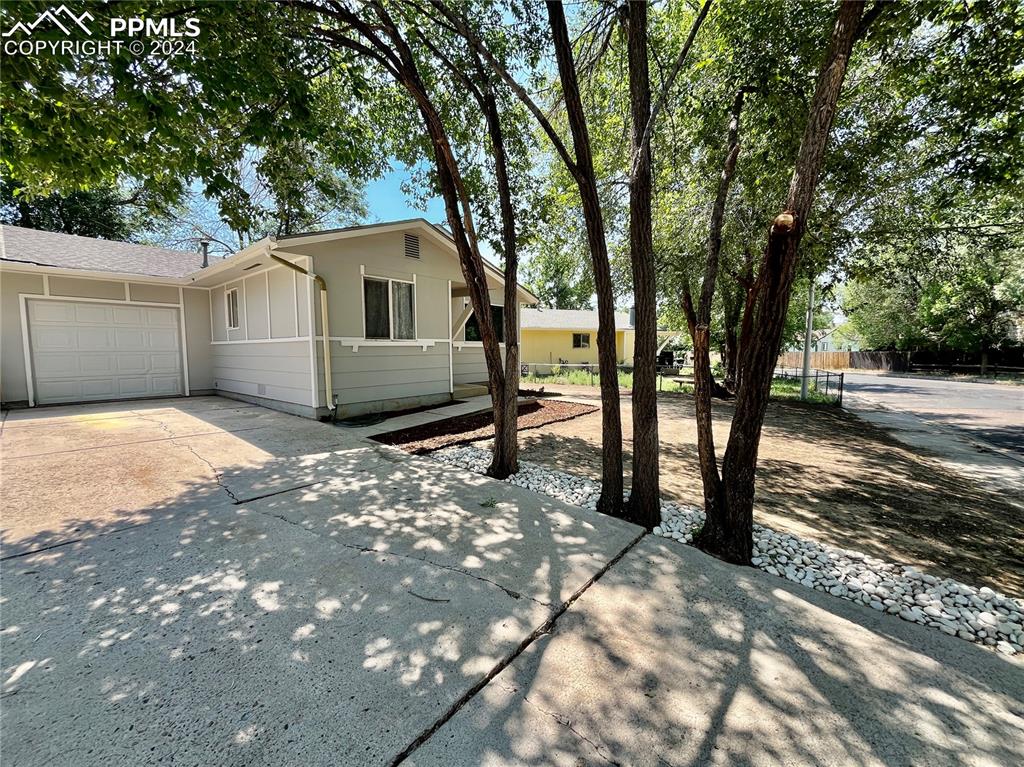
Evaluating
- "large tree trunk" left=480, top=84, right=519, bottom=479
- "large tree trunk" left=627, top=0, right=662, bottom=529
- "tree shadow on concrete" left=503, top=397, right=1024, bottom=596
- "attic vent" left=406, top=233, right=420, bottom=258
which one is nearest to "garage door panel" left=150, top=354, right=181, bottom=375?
"attic vent" left=406, top=233, right=420, bottom=258

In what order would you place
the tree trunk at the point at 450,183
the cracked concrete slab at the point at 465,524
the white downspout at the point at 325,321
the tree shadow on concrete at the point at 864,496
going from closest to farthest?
1. the cracked concrete slab at the point at 465,524
2. the tree shadow on concrete at the point at 864,496
3. the tree trunk at the point at 450,183
4. the white downspout at the point at 325,321

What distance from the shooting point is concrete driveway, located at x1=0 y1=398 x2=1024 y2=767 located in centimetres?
155

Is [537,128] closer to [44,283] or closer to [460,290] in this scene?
[460,290]

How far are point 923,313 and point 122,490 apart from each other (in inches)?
1469

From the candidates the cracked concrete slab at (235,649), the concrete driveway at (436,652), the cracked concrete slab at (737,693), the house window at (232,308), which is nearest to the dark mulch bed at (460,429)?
the concrete driveway at (436,652)

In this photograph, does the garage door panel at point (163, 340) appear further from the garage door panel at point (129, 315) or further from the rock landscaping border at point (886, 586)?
the rock landscaping border at point (886, 586)

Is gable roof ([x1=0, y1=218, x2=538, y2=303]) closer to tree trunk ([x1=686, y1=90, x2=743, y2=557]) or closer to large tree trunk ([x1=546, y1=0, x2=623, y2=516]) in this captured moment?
large tree trunk ([x1=546, y1=0, x2=623, y2=516])

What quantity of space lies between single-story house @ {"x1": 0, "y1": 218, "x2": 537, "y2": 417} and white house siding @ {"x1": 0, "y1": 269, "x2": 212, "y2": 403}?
0.07ft

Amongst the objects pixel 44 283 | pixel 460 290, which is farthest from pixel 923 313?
pixel 44 283

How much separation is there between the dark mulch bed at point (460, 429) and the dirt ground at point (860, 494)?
592 millimetres

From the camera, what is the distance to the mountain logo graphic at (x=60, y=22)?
248 centimetres

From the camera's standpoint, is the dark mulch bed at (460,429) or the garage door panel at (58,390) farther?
the garage door panel at (58,390)

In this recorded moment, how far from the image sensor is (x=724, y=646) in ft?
6.89

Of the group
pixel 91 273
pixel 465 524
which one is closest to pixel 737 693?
pixel 465 524
